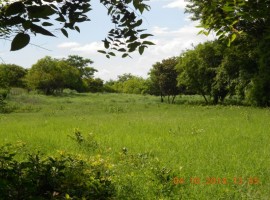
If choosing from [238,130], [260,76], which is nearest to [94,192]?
[238,130]

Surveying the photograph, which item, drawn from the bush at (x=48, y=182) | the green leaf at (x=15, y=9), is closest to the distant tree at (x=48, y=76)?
the bush at (x=48, y=182)

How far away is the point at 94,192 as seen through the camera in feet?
13.6

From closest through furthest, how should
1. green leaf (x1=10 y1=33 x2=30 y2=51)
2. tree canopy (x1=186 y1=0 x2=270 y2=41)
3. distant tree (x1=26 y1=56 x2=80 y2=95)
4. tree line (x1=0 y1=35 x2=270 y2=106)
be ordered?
green leaf (x1=10 y1=33 x2=30 y2=51)
tree canopy (x1=186 y1=0 x2=270 y2=41)
tree line (x1=0 y1=35 x2=270 y2=106)
distant tree (x1=26 y1=56 x2=80 y2=95)

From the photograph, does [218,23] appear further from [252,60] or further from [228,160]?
[252,60]

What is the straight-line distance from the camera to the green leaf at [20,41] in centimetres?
120

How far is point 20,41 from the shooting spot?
1.20 metres

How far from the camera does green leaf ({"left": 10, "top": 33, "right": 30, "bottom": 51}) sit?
120cm

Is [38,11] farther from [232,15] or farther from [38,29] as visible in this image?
[232,15]

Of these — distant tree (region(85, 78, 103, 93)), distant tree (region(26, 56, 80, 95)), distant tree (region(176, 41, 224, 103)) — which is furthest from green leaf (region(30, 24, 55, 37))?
distant tree (region(85, 78, 103, 93))

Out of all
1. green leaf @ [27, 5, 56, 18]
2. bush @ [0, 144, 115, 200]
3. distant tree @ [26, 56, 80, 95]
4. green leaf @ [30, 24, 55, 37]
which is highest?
distant tree @ [26, 56, 80, 95]

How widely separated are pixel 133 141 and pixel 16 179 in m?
5.99

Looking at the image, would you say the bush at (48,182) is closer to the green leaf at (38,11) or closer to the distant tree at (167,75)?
the green leaf at (38,11)

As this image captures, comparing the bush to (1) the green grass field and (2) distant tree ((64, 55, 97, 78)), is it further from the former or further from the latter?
(2) distant tree ((64, 55, 97, 78))
